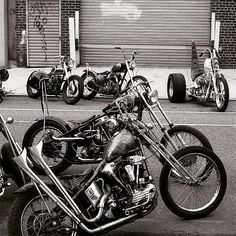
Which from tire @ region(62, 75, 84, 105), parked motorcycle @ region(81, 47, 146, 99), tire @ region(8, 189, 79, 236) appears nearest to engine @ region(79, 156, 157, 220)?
tire @ region(8, 189, 79, 236)

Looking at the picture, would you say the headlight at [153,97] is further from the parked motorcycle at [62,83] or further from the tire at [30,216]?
the parked motorcycle at [62,83]

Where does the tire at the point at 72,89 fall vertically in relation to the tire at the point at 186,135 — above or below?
below

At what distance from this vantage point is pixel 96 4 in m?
21.5

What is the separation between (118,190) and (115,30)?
16.5 m

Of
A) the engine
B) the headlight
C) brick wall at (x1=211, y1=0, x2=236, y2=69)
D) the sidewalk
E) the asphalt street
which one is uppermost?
brick wall at (x1=211, y1=0, x2=236, y2=69)

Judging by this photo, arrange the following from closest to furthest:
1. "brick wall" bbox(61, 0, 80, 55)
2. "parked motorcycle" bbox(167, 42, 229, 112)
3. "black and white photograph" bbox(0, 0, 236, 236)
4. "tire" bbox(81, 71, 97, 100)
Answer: "black and white photograph" bbox(0, 0, 236, 236) < "parked motorcycle" bbox(167, 42, 229, 112) < "tire" bbox(81, 71, 97, 100) < "brick wall" bbox(61, 0, 80, 55)

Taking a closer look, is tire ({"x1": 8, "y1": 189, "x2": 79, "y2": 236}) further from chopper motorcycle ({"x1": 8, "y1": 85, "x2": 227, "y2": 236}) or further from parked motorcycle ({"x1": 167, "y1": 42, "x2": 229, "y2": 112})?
parked motorcycle ({"x1": 167, "y1": 42, "x2": 229, "y2": 112})

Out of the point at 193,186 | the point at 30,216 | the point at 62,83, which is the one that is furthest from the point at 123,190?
the point at 62,83

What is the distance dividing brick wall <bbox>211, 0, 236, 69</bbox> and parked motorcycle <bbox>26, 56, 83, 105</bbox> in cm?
755

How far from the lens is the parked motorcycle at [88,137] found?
6.93 meters

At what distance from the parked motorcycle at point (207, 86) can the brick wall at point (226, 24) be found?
617 centimetres

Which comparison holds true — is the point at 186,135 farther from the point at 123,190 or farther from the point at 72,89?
the point at 72,89

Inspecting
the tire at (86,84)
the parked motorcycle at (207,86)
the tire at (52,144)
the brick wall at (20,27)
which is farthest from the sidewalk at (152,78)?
the tire at (52,144)

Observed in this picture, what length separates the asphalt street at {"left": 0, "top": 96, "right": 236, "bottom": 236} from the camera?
6035mm
